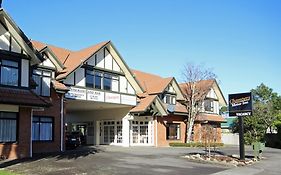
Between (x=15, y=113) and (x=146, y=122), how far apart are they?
1814 cm

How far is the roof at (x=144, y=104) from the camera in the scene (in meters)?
34.2

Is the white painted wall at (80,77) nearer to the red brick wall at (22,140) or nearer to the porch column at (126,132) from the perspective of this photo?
the red brick wall at (22,140)

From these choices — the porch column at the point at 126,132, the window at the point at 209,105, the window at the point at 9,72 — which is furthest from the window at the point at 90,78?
the window at the point at 209,105

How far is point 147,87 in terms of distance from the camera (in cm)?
3959

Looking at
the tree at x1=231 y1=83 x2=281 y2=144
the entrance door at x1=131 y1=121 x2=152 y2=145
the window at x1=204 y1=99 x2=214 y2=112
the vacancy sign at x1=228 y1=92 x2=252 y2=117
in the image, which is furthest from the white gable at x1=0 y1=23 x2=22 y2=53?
the tree at x1=231 y1=83 x2=281 y2=144

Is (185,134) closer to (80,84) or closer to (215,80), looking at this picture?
(215,80)

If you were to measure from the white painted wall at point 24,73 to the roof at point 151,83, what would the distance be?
1643 centimetres

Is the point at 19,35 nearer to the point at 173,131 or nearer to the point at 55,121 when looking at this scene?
the point at 55,121

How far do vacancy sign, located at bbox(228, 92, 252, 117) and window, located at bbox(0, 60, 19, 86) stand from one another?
45.2 feet

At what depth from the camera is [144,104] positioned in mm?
34875

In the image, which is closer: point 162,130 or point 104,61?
point 104,61

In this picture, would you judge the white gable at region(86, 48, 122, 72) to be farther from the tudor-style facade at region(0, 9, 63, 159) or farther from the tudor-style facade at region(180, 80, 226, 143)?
the tudor-style facade at region(180, 80, 226, 143)

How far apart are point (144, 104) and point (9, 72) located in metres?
16.0

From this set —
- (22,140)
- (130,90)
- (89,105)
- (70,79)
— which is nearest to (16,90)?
(22,140)
